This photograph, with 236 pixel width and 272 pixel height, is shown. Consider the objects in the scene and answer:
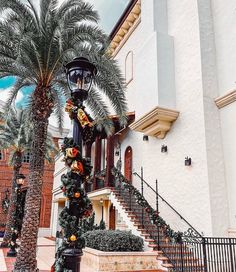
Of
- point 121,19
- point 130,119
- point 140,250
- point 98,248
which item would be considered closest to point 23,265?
point 98,248

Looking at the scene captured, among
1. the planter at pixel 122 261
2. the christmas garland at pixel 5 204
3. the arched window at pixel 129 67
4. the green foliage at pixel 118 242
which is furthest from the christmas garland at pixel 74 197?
the christmas garland at pixel 5 204

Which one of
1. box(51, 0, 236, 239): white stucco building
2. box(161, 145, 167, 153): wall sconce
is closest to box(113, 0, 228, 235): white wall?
box(51, 0, 236, 239): white stucco building

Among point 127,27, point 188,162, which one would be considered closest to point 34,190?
point 188,162

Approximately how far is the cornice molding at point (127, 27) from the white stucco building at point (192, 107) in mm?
2521

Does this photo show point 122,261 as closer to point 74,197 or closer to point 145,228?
point 145,228

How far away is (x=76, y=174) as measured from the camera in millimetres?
4480

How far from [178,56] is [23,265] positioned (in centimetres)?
952

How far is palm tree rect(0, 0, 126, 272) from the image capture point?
900cm

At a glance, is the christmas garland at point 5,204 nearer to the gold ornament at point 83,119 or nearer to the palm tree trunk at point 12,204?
the palm tree trunk at point 12,204

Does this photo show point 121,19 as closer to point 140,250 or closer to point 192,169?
point 192,169

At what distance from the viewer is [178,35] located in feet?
40.9

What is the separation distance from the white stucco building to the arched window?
3094mm

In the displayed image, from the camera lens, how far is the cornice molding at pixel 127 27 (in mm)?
16969

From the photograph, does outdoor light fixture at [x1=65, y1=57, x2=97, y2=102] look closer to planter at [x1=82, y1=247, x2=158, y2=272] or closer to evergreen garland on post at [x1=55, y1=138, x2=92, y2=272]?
evergreen garland on post at [x1=55, y1=138, x2=92, y2=272]
